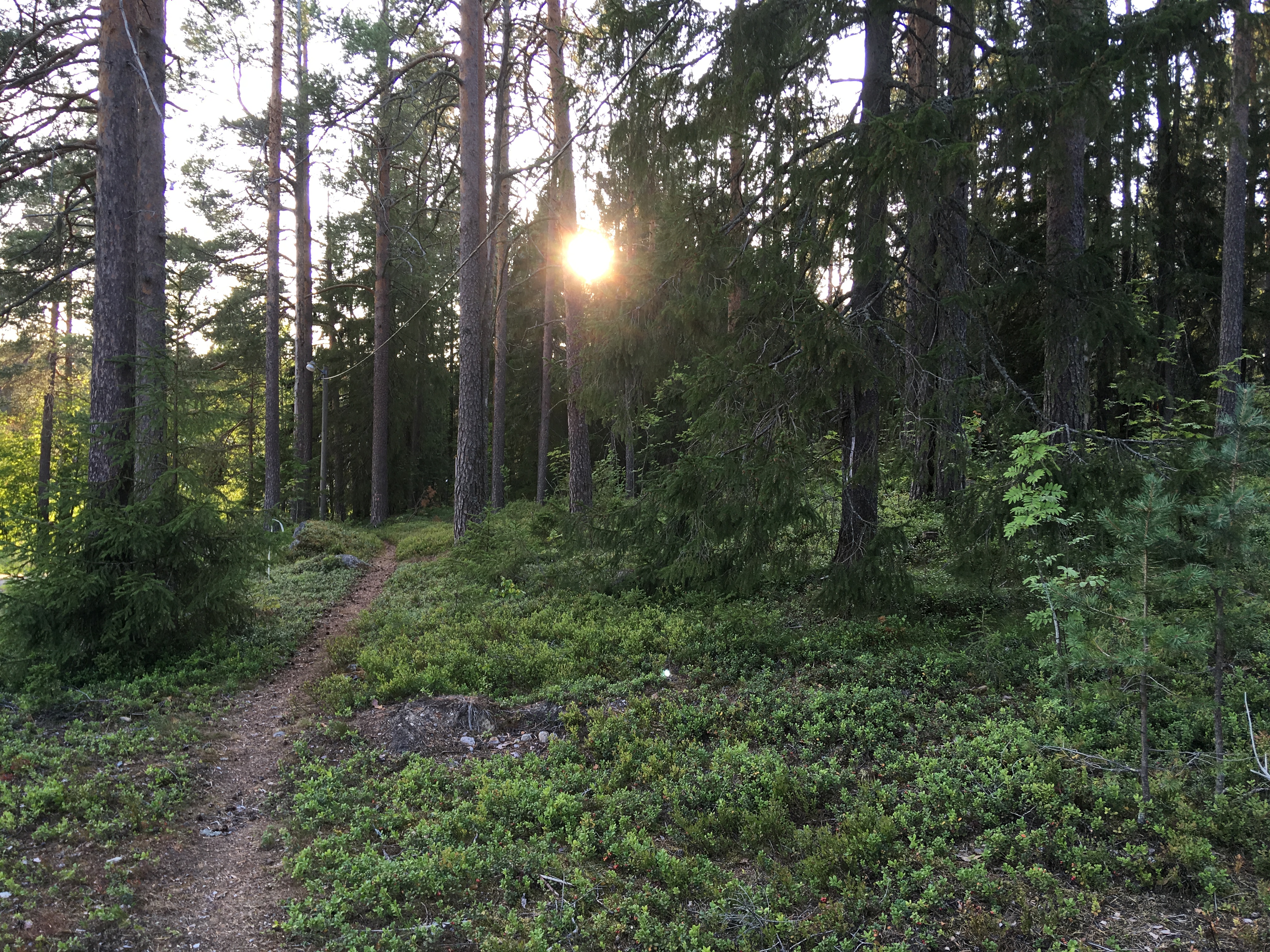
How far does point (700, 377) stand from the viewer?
258 inches

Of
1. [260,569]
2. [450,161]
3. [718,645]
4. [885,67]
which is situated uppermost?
[450,161]

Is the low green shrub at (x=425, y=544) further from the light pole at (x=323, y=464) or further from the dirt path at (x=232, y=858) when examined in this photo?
the dirt path at (x=232, y=858)

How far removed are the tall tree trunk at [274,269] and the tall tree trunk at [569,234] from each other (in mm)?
8633

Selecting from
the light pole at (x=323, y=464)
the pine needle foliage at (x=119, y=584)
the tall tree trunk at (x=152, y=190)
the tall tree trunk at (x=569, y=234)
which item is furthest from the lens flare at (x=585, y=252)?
the light pole at (x=323, y=464)

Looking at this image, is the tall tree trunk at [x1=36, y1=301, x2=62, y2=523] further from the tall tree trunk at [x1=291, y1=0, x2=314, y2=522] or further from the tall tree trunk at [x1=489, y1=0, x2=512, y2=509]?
the tall tree trunk at [x1=489, y1=0, x2=512, y2=509]

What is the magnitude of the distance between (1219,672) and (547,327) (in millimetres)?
18317

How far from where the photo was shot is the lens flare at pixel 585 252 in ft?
43.4


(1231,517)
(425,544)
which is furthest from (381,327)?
(1231,517)

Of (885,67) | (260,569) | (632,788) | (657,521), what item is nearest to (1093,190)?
(885,67)

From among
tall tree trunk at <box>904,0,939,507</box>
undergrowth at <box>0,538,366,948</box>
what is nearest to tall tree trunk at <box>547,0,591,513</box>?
tall tree trunk at <box>904,0,939,507</box>

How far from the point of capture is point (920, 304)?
7359mm

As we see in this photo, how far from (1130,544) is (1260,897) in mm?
1638

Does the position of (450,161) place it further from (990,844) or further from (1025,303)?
(990,844)

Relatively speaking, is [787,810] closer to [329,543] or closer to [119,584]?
[119,584]
